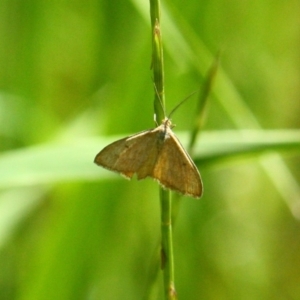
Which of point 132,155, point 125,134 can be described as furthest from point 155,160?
point 125,134

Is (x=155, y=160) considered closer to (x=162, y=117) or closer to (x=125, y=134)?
(x=162, y=117)

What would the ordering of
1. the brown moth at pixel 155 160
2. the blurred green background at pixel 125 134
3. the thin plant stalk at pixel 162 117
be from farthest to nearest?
the blurred green background at pixel 125 134 → the brown moth at pixel 155 160 → the thin plant stalk at pixel 162 117

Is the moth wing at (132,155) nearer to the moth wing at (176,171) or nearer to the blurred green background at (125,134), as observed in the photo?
the moth wing at (176,171)

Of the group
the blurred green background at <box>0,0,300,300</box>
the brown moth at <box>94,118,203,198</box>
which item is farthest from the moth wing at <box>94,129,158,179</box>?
the blurred green background at <box>0,0,300,300</box>

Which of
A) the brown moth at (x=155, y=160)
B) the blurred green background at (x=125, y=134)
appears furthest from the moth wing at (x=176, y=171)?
the blurred green background at (x=125, y=134)

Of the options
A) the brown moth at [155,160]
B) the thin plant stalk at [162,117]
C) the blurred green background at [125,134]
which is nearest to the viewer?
the thin plant stalk at [162,117]

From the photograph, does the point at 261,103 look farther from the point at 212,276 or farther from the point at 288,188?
the point at 212,276

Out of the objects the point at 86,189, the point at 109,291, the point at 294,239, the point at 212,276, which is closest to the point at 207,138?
the point at 86,189
